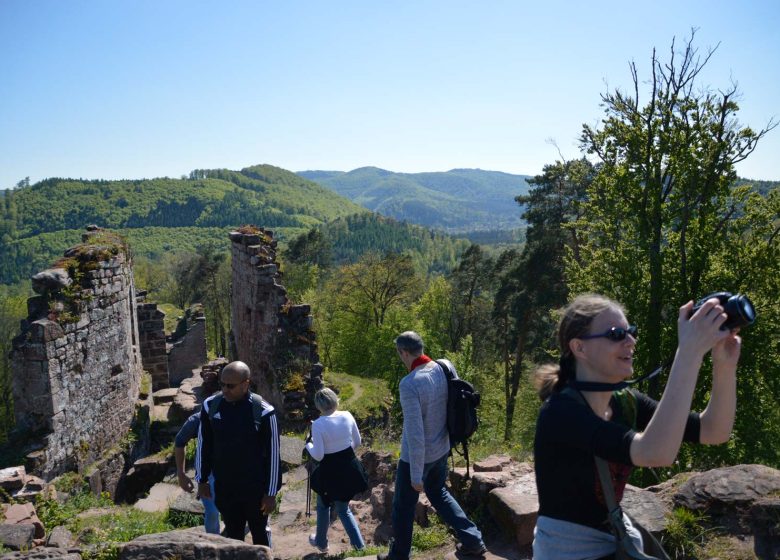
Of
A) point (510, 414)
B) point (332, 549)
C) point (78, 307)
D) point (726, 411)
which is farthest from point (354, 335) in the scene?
point (726, 411)

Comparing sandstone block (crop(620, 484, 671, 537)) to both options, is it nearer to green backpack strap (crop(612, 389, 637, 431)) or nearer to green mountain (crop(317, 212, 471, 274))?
green backpack strap (crop(612, 389, 637, 431))

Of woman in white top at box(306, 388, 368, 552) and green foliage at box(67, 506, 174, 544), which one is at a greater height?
woman in white top at box(306, 388, 368, 552)

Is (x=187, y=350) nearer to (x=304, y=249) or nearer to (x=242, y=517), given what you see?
(x=242, y=517)

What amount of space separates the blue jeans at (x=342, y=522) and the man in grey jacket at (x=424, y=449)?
44.0 inches

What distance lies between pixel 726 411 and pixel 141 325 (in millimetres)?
17351

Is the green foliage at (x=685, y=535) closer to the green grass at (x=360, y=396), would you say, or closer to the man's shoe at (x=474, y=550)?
the man's shoe at (x=474, y=550)

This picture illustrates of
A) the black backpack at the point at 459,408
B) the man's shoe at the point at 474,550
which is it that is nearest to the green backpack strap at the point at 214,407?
the black backpack at the point at 459,408

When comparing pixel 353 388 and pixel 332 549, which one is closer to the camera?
pixel 332 549

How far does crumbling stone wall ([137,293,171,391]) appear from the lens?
17.2 m

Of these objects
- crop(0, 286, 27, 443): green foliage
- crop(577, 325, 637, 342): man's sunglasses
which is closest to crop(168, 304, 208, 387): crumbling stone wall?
crop(0, 286, 27, 443): green foliage

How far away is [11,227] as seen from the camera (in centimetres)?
16325

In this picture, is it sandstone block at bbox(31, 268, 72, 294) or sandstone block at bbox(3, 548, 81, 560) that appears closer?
sandstone block at bbox(3, 548, 81, 560)

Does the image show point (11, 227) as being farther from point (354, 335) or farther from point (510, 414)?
point (510, 414)

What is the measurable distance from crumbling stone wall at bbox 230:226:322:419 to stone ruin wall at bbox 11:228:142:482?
124 inches
